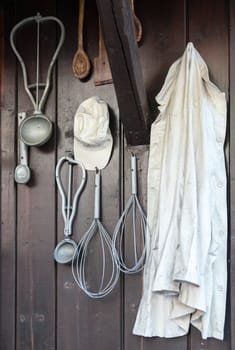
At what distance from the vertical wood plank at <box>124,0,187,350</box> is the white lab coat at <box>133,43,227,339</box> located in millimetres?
64

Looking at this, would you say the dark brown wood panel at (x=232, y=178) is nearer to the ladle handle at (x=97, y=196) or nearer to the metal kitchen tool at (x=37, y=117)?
the ladle handle at (x=97, y=196)

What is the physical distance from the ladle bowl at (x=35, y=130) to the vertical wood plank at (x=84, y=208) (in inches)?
2.1

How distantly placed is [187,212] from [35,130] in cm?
69

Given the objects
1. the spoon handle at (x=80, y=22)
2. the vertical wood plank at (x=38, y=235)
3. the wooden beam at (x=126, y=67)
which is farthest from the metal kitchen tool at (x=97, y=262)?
the spoon handle at (x=80, y=22)

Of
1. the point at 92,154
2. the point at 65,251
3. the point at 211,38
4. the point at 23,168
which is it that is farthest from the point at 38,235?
the point at 211,38

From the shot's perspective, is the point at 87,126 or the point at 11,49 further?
the point at 11,49

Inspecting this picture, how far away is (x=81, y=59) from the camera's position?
1679 mm

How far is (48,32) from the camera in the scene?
5.89ft

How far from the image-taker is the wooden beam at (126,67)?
1.23 metres

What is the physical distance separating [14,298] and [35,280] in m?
0.12

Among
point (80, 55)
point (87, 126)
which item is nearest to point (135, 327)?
point (87, 126)

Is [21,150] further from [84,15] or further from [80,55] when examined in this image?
[84,15]

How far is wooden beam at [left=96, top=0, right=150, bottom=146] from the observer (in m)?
1.23

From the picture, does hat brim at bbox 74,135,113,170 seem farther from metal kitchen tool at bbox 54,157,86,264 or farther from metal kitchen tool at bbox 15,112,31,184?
metal kitchen tool at bbox 15,112,31,184
